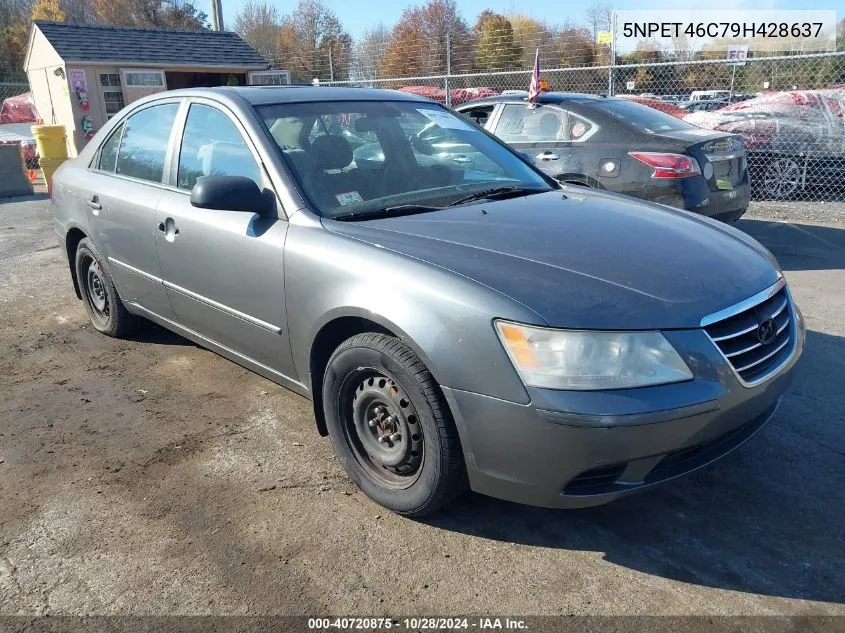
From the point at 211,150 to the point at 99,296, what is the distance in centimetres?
197

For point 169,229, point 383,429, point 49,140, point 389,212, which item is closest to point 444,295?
point 383,429

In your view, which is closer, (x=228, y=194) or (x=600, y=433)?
(x=600, y=433)

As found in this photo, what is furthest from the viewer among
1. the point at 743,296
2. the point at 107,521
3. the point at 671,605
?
the point at 107,521

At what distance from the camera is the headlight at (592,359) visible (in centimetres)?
224

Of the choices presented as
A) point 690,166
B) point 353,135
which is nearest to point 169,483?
point 353,135

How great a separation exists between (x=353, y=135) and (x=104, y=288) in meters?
2.38

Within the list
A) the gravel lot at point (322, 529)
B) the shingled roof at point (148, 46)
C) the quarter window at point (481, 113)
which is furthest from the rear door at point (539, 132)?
the shingled roof at point (148, 46)

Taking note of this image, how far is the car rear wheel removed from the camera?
384 inches

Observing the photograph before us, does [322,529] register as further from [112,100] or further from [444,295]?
[112,100]

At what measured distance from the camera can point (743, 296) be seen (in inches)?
101

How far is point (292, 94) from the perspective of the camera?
146 inches

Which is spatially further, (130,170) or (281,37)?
(281,37)

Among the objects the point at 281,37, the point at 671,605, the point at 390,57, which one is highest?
the point at 281,37

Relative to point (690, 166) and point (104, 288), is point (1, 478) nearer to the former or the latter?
point (104, 288)
